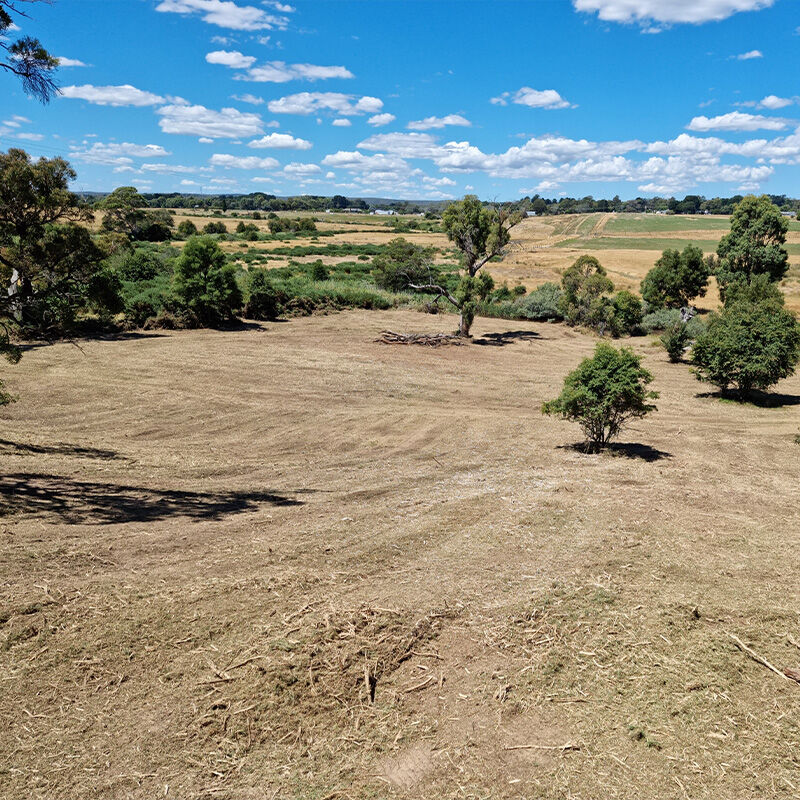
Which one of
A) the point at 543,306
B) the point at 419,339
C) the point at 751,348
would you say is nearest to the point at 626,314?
the point at 543,306

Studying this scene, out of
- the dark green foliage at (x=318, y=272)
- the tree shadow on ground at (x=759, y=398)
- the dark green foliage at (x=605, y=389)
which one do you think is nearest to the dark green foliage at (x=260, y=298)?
the dark green foliage at (x=318, y=272)

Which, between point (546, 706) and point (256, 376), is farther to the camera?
point (256, 376)

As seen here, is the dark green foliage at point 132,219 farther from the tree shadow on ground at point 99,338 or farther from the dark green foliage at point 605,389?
the dark green foliage at point 605,389

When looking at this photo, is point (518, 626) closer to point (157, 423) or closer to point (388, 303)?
point (157, 423)

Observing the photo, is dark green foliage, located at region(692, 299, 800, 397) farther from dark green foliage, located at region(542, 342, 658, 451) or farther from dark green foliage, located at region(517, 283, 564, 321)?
dark green foliage, located at region(517, 283, 564, 321)

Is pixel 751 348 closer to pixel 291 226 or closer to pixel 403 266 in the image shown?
pixel 403 266

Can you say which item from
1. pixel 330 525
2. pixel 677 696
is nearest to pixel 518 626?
pixel 677 696

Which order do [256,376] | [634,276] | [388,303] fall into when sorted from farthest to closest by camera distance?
[634,276] < [388,303] < [256,376]
